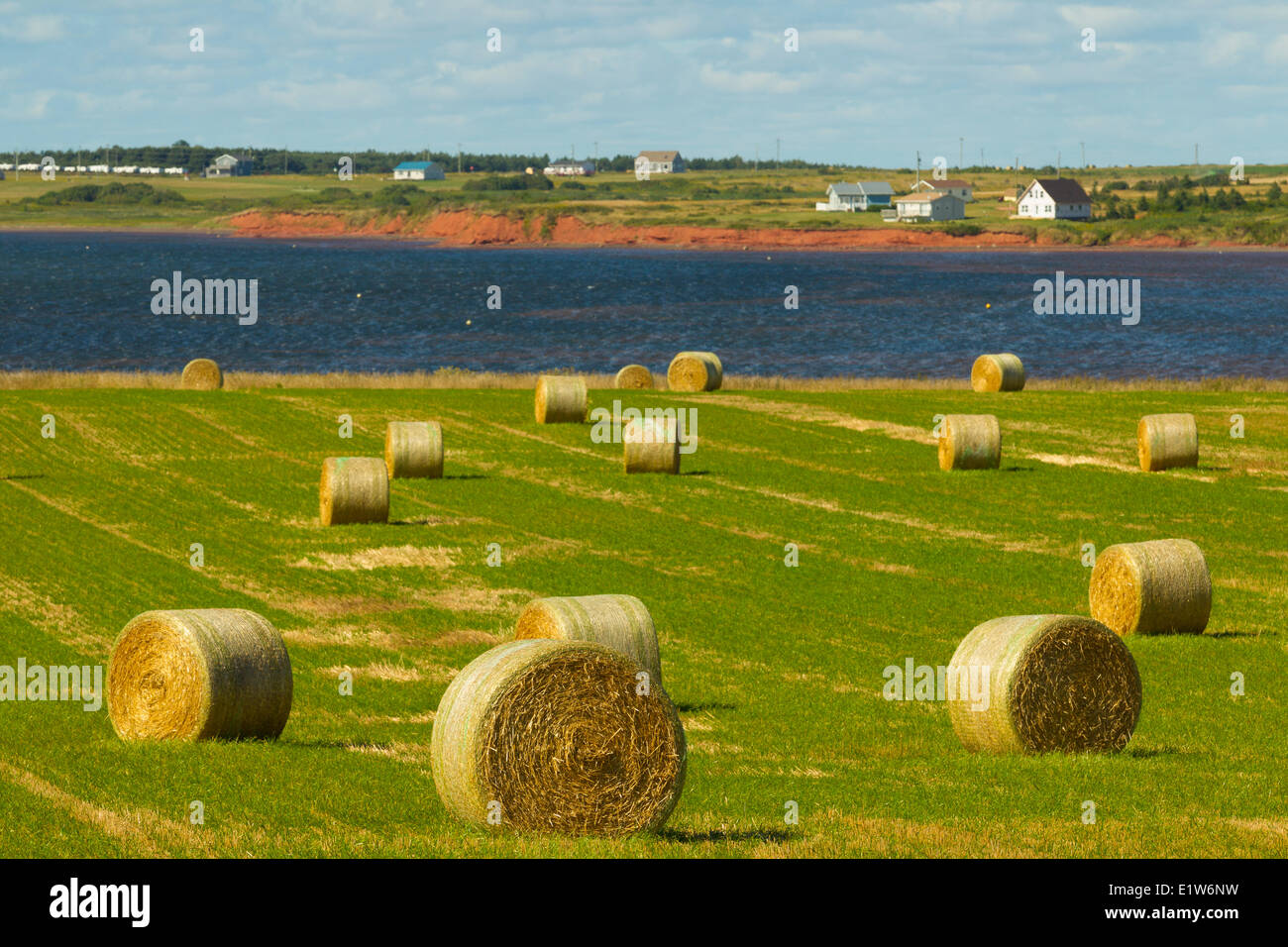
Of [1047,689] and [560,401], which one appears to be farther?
[560,401]

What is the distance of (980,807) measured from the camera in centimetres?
1623

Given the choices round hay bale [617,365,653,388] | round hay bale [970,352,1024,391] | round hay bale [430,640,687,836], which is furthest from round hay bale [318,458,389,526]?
round hay bale [970,352,1024,391]

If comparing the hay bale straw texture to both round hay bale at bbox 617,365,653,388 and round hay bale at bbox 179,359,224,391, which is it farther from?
round hay bale at bbox 179,359,224,391

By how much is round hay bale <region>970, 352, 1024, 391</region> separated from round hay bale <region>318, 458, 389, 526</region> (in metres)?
32.1

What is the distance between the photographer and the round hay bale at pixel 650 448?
141 ft

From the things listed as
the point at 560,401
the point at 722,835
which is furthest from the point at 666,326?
the point at 722,835

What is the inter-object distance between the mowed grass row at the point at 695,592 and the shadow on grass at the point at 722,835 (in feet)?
0.19

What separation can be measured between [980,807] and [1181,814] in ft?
6.34

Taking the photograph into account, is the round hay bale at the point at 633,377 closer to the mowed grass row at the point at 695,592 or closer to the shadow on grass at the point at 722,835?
the mowed grass row at the point at 695,592

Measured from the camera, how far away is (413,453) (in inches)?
1651

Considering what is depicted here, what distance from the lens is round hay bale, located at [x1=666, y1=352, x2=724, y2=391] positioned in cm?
6269

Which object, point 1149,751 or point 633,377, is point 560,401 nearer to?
point 633,377

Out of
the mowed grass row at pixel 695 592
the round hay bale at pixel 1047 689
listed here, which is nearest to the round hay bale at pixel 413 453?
the mowed grass row at pixel 695 592

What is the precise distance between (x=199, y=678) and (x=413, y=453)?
2347 centimetres
